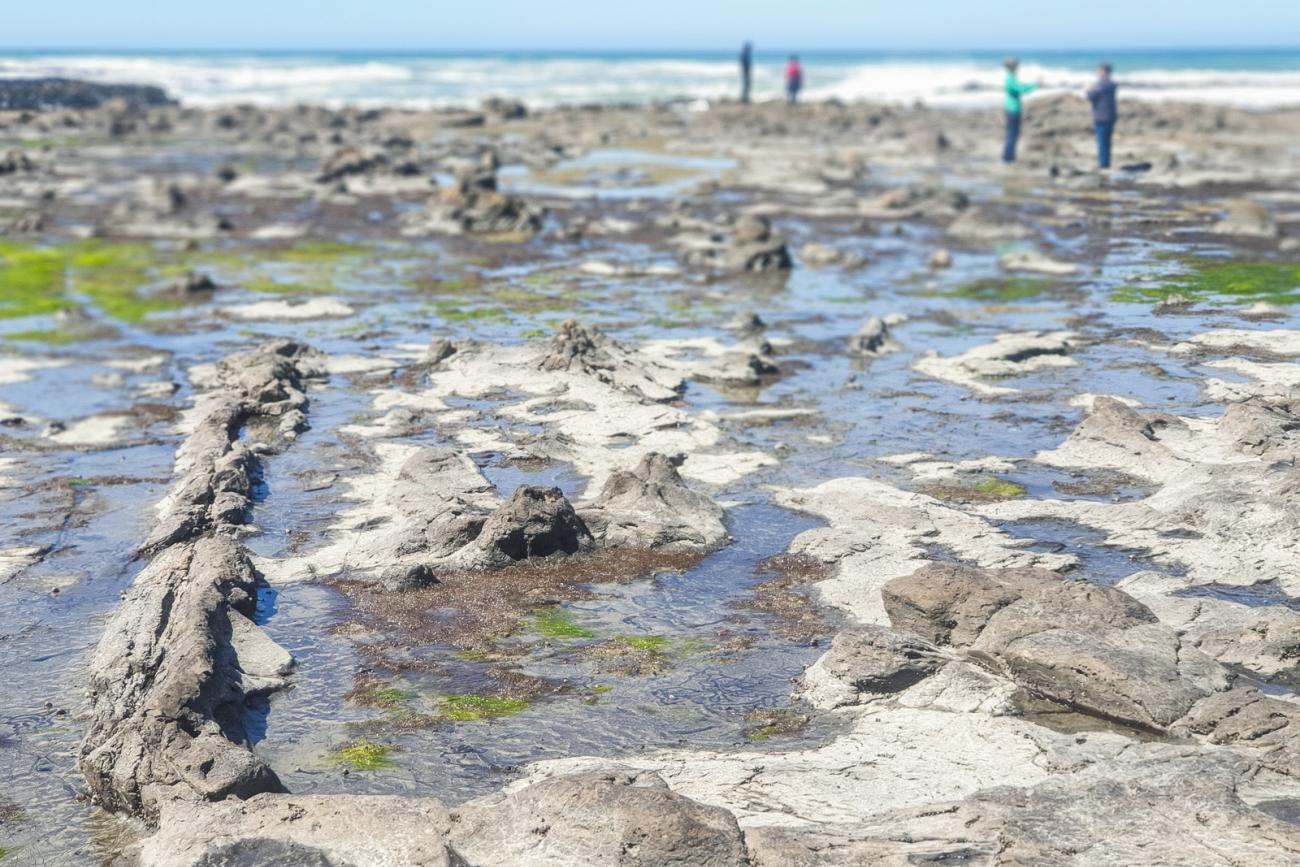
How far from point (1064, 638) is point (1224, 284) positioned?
11.4 m

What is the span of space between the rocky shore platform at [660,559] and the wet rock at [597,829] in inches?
0.7

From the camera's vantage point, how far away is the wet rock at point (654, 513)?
884 centimetres

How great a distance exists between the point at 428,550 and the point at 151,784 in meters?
3.06

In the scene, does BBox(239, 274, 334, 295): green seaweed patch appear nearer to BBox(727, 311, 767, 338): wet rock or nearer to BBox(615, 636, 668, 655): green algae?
BBox(727, 311, 767, 338): wet rock

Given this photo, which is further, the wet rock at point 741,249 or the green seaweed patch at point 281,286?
the wet rock at point 741,249

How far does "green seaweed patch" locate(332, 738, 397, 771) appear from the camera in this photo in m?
6.24

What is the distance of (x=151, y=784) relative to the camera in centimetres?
577

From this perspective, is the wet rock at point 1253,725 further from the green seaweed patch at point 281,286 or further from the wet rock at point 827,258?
the green seaweed patch at point 281,286

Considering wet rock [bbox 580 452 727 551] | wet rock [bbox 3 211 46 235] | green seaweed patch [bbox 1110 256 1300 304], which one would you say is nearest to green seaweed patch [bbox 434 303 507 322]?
wet rock [bbox 580 452 727 551]

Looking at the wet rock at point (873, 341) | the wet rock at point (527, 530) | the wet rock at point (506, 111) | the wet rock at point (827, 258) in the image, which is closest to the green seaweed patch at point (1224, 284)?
the wet rock at point (873, 341)

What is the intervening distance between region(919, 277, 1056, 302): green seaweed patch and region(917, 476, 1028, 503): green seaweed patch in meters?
7.18

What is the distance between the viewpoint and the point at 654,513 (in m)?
9.11

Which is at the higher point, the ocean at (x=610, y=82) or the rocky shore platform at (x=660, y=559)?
the rocky shore platform at (x=660, y=559)

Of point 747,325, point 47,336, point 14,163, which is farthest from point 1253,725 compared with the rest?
point 14,163
